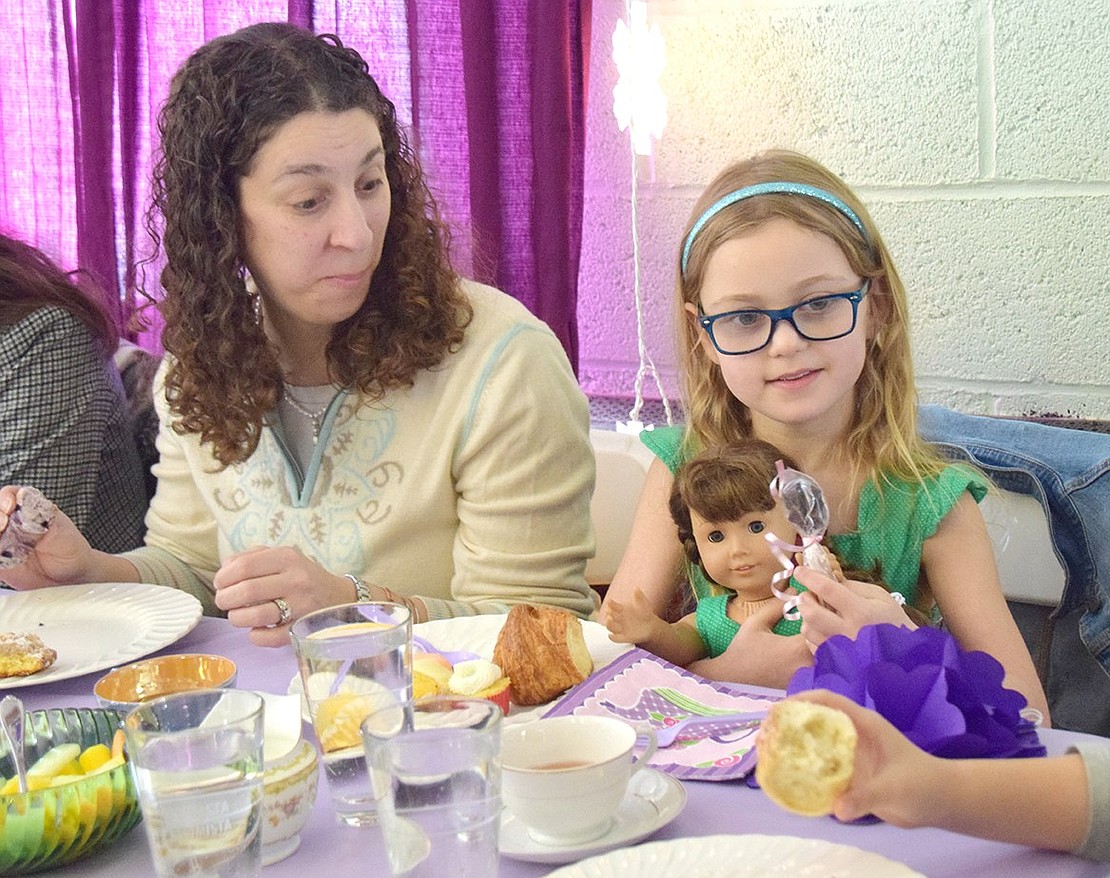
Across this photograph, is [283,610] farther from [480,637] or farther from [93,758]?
[93,758]

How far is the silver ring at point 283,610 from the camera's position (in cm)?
142

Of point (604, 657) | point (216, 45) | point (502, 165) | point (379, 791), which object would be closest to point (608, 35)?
point (502, 165)

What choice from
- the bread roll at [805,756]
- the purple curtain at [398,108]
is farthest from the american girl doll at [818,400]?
the purple curtain at [398,108]

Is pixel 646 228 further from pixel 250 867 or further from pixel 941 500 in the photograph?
pixel 250 867

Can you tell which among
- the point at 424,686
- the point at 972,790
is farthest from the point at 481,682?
the point at 972,790

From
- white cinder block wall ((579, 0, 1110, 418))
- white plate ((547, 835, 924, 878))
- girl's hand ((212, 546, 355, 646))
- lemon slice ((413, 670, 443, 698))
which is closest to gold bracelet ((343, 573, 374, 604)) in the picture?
girl's hand ((212, 546, 355, 646))

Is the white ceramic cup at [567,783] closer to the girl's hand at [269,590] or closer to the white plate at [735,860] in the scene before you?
the white plate at [735,860]

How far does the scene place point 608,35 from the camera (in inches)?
98.1

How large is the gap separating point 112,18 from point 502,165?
3.08 ft

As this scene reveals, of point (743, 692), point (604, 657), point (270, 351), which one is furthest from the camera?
point (270, 351)

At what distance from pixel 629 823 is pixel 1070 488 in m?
0.92

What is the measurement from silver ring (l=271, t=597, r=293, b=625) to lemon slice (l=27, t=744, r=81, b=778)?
0.41 metres

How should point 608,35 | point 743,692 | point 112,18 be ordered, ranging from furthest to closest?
point 112,18
point 608,35
point 743,692

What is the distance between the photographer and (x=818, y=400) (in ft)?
4.77
